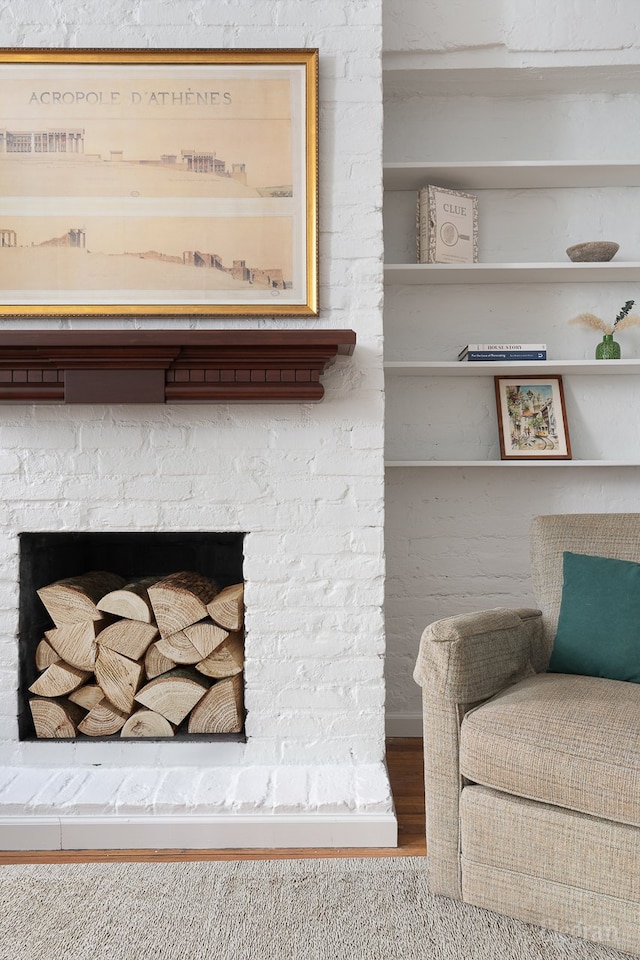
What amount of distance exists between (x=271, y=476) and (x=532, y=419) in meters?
1.09

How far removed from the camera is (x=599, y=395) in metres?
2.74

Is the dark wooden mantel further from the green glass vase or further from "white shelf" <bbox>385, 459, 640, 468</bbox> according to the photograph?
the green glass vase

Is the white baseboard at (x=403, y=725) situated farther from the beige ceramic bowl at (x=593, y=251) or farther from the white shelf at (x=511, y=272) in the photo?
the beige ceramic bowl at (x=593, y=251)

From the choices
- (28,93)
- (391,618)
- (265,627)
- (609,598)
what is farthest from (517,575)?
(28,93)

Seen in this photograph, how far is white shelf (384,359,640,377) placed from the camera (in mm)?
2562

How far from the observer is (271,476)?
84.2 inches

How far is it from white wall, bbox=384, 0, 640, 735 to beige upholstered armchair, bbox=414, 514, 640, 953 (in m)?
0.96

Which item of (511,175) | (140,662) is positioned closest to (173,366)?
(140,662)

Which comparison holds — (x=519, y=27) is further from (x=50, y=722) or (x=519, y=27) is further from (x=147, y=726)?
(x=50, y=722)

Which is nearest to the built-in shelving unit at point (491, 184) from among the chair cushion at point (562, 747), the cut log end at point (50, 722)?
the chair cushion at point (562, 747)

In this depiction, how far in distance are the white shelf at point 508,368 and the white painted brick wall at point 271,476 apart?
51cm

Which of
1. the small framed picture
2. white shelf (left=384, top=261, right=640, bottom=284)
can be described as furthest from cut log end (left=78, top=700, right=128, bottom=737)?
white shelf (left=384, top=261, right=640, bottom=284)

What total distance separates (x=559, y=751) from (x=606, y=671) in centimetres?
41

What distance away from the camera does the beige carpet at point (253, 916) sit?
1.48 m
